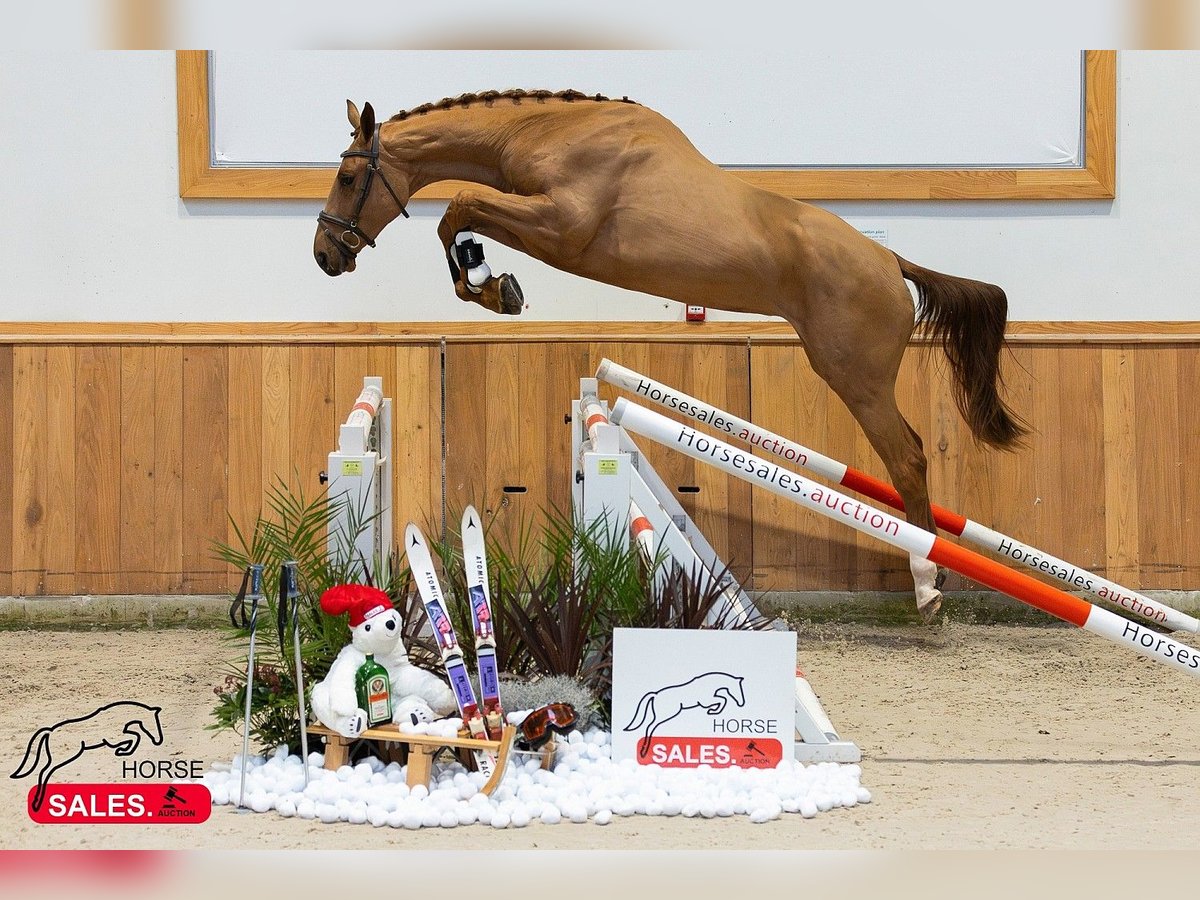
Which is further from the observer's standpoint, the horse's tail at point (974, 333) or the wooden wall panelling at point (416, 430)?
the wooden wall panelling at point (416, 430)

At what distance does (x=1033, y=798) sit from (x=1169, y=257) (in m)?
3.49

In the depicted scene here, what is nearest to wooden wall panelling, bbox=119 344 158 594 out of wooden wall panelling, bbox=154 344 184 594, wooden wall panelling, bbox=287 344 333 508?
wooden wall panelling, bbox=154 344 184 594

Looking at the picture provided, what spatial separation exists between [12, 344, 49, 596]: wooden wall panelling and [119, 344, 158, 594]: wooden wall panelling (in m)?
0.34

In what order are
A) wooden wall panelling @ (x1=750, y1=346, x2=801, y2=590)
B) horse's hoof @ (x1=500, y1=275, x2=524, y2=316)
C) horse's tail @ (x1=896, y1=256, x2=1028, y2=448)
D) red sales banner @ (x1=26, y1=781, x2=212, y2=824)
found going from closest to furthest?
red sales banner @ (x1=26, y1=781, x2=212, y2=824), horse's hoof @ (x1=500, y1=275, x2=524, y2=316), horse's tail @ (x1=896, y1=256, x2=1028, y2=448), wooden wall panelling @ (x1=750, y1=346, x2=801, y2=590)

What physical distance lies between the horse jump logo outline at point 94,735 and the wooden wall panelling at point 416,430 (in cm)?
180

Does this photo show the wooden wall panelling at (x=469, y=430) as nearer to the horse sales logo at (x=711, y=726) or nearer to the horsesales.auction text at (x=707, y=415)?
the horsesales.auction text at (x=707, y=415)

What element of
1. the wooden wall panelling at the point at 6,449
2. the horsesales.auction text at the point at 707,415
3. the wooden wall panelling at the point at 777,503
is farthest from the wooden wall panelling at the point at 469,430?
the wooden wall panelling at the point at 6,449

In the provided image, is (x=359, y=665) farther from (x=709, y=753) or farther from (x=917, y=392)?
(x=917, y=392)

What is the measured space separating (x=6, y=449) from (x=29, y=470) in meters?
0.14

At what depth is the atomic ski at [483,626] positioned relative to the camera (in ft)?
9.04

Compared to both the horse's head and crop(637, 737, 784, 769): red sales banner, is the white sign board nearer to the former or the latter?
crop(637, 737, 784, 769): red sales banner

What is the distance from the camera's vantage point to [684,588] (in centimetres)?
321

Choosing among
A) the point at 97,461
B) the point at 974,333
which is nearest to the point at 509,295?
the point at 974,333

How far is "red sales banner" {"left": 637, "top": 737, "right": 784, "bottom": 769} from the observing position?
2.93 metres
